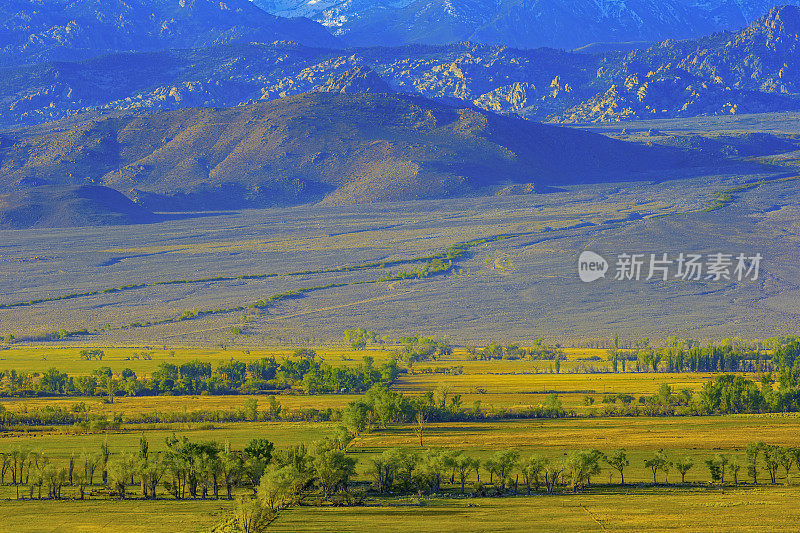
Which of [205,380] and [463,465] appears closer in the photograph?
[463,465]

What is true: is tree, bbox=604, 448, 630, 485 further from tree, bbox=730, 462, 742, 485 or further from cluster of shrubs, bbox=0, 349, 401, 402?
cluster of shrubs, bbox=0, 349, 401, 402

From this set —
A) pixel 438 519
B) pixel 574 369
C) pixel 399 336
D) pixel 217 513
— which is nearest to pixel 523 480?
pixel 438 519

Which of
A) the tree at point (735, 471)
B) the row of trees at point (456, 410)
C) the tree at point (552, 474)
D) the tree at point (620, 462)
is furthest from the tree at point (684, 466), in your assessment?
the row of trees at point (456, 410)

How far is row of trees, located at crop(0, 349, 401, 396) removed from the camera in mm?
80438

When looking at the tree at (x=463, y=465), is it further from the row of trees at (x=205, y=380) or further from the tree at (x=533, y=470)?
the row of trees at (x=205, y=380)

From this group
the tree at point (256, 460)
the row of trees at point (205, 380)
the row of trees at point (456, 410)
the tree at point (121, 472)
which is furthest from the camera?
the row of trees at point (205, 380)

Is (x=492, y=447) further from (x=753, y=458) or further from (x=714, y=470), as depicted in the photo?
(x=753, y=458)

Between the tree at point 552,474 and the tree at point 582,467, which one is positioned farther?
the tree at point 582,467

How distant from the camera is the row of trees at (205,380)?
80.4m

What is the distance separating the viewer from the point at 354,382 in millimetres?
80438

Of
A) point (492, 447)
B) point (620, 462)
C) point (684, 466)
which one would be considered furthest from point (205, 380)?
point (684, 466)

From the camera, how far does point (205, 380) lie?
82.3m

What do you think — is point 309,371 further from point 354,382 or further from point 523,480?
point 523,480

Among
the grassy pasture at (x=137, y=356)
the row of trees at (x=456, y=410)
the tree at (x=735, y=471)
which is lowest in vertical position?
the tree at (x=735, y=471)
